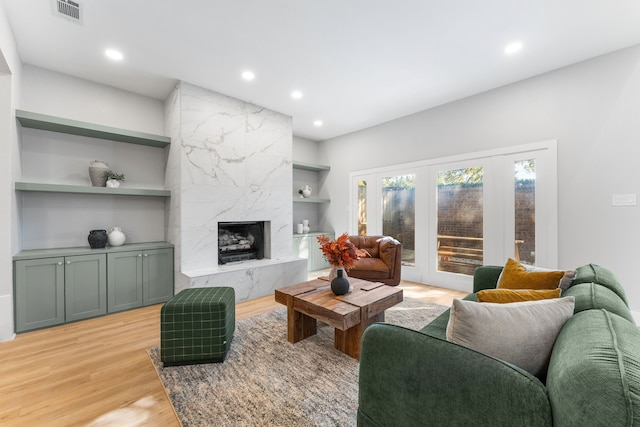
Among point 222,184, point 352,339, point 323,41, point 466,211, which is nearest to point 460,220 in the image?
point 466,211

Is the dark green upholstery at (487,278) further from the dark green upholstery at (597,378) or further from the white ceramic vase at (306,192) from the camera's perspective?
the white ceramic vase at (306,192)

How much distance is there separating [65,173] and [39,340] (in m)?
1.94

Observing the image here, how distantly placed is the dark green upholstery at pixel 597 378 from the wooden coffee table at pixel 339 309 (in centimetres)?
137

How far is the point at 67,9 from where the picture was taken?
227 centimetres

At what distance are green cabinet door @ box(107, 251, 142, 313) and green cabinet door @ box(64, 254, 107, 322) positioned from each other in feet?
0.19

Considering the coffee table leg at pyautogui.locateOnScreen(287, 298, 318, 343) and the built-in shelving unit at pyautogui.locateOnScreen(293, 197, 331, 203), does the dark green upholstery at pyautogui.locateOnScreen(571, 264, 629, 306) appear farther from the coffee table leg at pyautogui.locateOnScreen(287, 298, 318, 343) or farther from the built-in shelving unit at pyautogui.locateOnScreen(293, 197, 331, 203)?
the built-in shelving unit at pyautogui.locateOnScreen(293, 197, 331, 203)

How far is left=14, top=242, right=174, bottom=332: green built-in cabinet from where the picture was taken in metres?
2.71

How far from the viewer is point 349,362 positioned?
7.09 ft

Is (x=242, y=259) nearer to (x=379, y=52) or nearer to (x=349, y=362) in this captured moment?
(x=349, y=362)

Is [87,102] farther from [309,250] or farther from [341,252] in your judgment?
[309,250]

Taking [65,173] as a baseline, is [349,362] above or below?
A: below

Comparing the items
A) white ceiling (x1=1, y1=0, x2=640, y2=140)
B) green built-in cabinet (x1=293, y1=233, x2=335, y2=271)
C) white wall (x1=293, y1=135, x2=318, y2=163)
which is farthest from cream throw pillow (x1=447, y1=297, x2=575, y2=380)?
white wall (x1=293, y1=135, x2=318, y2=163)

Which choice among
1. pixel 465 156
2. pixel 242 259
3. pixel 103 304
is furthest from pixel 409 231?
pixel 103 304

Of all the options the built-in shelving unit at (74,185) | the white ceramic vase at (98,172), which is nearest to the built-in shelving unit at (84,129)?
the built-in shelving unit at (74,185)
